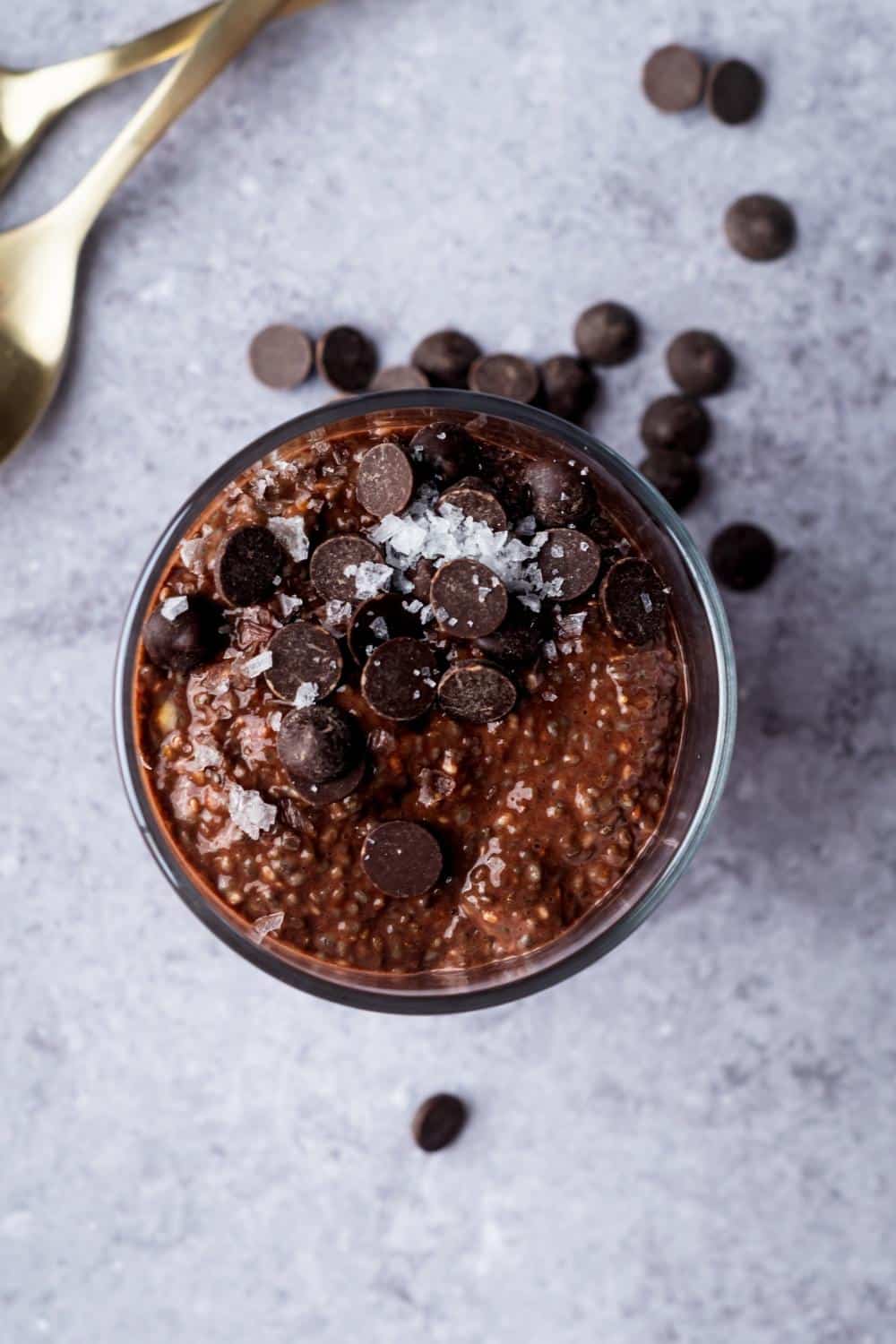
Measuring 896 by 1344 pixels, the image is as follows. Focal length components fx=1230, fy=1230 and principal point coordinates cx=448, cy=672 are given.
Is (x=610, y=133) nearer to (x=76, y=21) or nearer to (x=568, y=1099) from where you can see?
(x=76, y=21)

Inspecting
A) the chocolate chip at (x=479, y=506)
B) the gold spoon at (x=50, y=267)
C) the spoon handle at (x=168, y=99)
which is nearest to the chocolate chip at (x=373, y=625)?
the chocolate chip at (x=479, y=506)

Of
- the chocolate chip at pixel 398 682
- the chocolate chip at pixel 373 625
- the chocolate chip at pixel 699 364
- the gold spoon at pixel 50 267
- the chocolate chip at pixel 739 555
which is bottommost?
the chocolate chip at pixel 739 555

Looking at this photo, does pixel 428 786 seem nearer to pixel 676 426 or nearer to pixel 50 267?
pixel 676 426

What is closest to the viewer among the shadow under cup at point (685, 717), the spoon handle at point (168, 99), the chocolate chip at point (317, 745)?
the chocolate chip at point (317, 745)

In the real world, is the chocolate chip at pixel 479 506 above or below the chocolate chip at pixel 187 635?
below

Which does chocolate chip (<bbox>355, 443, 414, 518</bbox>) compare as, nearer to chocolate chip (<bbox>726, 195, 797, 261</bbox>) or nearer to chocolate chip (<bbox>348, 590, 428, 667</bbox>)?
chocolate chip (<bbox>348, 590, 428, 667</bbox>)

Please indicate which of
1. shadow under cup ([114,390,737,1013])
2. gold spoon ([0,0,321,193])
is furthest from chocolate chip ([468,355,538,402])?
gold spoon ([0,0,321,193])

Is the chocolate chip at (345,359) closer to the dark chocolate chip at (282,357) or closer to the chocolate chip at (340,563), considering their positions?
the dark chocolate chip at (282,357)
